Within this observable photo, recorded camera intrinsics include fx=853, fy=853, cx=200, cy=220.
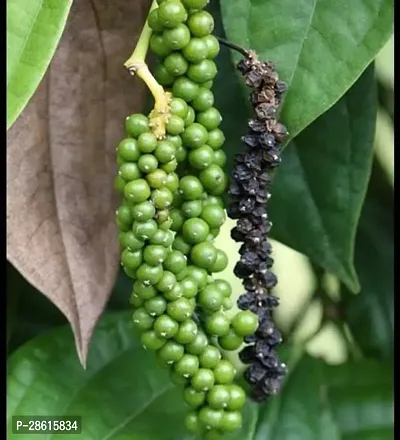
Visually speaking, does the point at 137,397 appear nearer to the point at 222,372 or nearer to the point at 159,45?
the point at 222,372

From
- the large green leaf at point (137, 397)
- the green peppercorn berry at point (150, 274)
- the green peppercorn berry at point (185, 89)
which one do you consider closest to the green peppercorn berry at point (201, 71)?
the green peppercorn berry at point (185, 89)

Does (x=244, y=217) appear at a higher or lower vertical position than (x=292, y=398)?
higher

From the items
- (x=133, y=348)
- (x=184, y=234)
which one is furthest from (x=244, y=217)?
(x=133, y=348)

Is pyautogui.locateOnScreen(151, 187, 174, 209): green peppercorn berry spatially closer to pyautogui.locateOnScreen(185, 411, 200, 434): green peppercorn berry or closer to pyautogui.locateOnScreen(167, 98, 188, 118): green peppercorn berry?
pyautogui.locateOnScreen(167, 98, 188, 118): green peppercorn berry

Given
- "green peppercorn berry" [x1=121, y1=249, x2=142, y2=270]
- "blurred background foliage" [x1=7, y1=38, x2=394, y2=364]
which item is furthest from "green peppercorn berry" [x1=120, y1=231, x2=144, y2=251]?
"blurred background foliage" [x1=7, y1=38, x2=394, y2=364]

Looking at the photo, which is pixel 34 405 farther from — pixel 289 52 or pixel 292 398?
pixel 289 52
